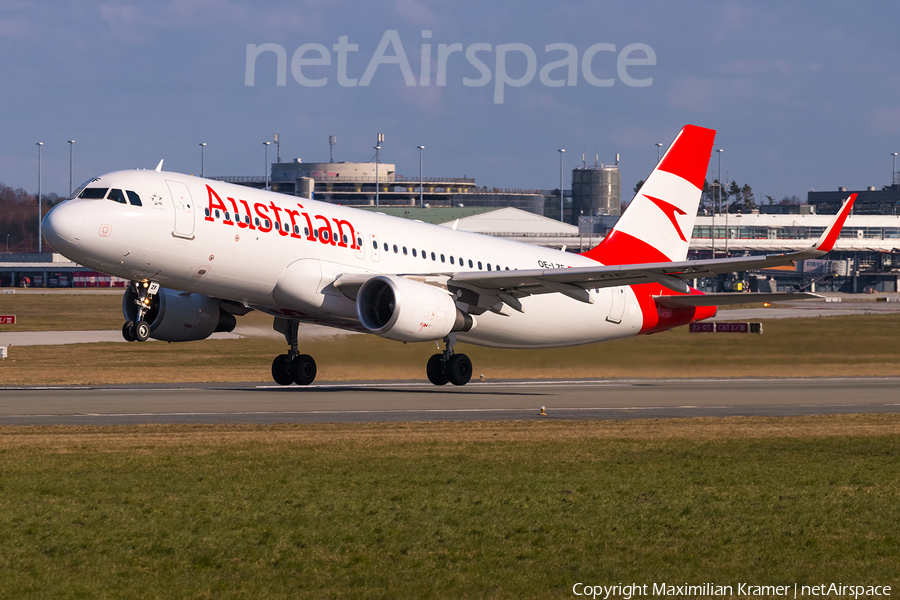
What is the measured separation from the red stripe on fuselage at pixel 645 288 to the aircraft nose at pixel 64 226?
18933mm

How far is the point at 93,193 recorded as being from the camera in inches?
1091

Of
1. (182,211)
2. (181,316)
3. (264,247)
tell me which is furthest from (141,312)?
(181,316)

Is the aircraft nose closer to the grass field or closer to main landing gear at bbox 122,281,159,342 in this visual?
main landing gear at bbox 122,281,159,342

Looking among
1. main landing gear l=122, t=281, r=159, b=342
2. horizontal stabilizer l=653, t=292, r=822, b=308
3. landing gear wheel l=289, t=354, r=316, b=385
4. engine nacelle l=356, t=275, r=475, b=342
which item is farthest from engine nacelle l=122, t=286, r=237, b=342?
horizontal stabilizer l=653, t=292, r=822, b=308

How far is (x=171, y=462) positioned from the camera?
1811cm

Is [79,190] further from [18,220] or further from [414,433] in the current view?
[18,220]

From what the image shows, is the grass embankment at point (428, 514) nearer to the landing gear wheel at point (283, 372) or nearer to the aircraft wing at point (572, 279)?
the aircraft wing at point (572, 279)

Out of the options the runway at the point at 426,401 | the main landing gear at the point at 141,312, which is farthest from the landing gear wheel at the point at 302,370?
the main landing gear at the point at 141,312

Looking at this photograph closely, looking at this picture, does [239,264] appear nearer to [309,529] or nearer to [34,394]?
[34,394]

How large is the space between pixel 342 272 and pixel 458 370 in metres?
5.67

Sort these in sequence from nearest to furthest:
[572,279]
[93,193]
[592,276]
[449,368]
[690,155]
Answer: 1. [93,193]
2. [592,276]
3. [572,279]
4. [449,368]
5. [690,155]

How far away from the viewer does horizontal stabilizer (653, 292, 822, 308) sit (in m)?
32.2

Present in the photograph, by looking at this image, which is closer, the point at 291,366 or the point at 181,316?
the point at 181,316

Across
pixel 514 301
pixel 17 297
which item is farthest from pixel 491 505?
pixel 17 297
